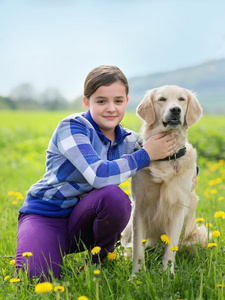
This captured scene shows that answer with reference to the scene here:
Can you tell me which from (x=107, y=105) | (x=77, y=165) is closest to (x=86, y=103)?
(x=107, y=105)

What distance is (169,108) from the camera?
2.51 metres

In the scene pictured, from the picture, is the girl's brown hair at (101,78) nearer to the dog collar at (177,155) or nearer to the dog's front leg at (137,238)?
the dog collar at (177,155)

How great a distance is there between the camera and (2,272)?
2361 millimetres

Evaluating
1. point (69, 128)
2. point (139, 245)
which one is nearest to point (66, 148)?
point (69, 128)

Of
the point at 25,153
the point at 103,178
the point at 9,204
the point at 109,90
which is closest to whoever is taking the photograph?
the point at 103,178

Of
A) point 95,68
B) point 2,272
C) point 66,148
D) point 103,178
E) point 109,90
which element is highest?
point 95,68

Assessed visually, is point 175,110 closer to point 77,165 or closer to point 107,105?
point 107,105

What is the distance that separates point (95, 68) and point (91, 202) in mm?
907

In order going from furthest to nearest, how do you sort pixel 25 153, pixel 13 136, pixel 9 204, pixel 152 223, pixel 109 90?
pixel 13 136, pixel 25 153, pixel 9 204, pixel 152 223, pixel 109 90

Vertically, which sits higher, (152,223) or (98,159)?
(98,159)

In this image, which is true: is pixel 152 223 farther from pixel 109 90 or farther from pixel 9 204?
pixel 9 204

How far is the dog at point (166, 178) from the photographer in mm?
2539

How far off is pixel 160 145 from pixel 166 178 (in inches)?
8.6

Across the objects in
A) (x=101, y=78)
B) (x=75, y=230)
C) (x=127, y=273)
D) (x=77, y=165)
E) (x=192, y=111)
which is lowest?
(x=127, y=273)
